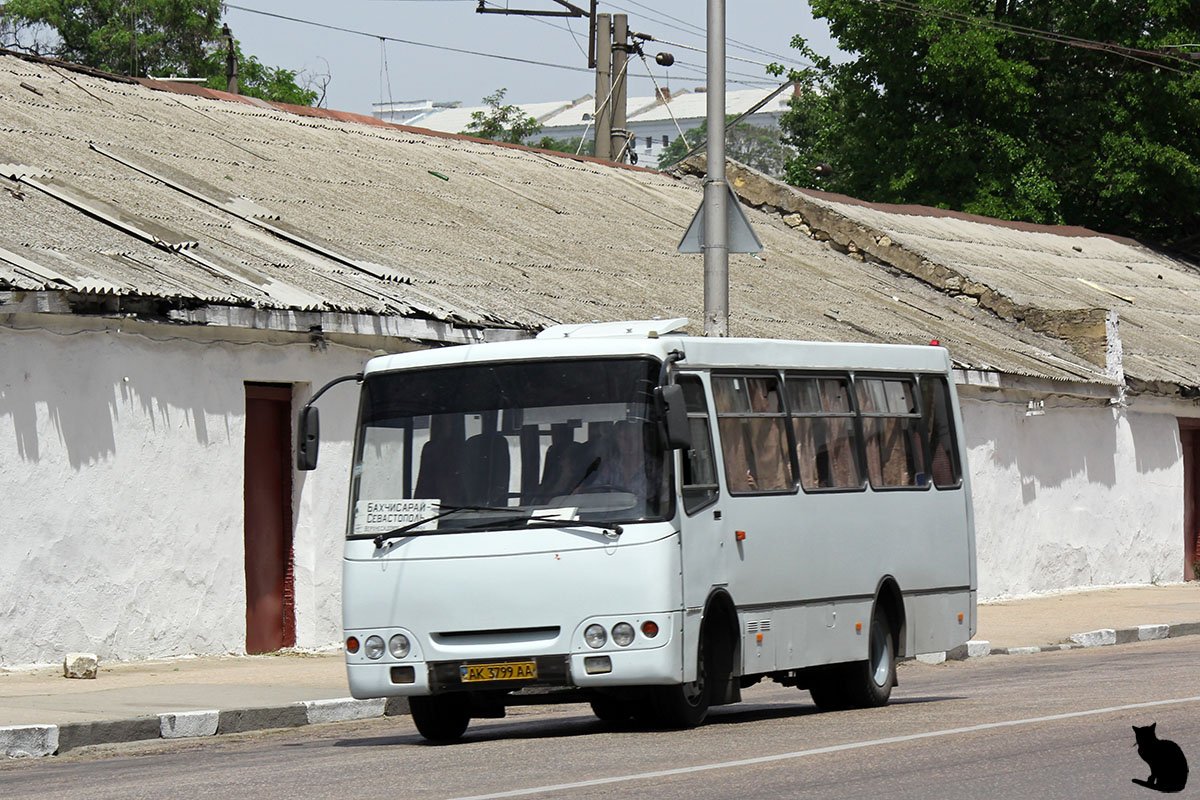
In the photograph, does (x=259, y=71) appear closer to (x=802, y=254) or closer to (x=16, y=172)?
(x=802, y=254)

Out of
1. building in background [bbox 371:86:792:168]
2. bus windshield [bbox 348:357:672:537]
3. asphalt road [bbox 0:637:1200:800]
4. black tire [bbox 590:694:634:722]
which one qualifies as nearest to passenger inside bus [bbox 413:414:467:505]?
bus windshield [bbox 348:357:672:537]

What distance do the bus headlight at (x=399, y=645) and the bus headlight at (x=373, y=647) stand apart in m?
0.07

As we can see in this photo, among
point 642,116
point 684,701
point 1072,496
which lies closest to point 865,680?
point 684,701

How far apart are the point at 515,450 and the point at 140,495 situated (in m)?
5.70

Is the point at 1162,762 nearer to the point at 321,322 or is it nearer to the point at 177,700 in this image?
the point at 177,700

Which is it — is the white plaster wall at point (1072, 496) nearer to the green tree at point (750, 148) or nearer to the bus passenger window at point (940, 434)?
the bus passenger window at point (940, 434)

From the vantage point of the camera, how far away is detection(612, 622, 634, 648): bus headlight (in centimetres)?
1126

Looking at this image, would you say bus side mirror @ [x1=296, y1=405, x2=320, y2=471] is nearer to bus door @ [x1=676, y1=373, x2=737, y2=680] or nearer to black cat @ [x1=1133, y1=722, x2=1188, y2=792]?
bus door @ [x1=676, y1=373, x2=737, y2=680]

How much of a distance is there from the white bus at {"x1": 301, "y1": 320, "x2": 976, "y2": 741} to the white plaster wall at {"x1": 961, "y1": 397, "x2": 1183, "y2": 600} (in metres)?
13.7

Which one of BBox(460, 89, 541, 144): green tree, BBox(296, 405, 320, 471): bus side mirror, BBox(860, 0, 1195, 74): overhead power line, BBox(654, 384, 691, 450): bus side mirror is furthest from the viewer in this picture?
BBox(460, 89, 541, 144): green tree

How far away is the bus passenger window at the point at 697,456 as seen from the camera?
11.7 meters

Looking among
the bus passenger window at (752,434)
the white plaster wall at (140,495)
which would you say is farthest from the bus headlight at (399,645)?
the white plaster wall at (140,495)

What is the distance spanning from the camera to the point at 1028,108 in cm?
4700

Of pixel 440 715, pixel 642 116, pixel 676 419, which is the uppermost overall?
pixel 642 116
